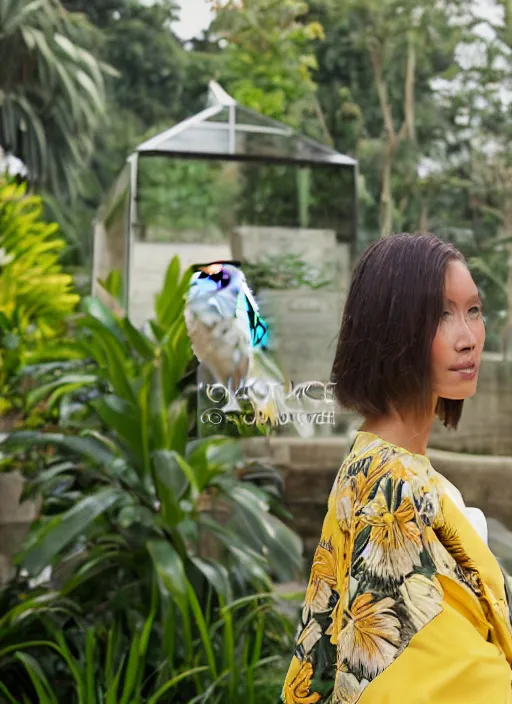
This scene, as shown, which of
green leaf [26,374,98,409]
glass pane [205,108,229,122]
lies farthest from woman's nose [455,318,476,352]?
glass pane [205,108,229,122]

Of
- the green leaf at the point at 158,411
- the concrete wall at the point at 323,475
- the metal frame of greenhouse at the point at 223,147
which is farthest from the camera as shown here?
the metal frame of greenhouse at the point at 223,147

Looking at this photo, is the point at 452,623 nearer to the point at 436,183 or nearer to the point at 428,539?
the point at 428,539

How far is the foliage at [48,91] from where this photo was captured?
8.65 feet

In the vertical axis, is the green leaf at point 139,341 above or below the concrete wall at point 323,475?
above

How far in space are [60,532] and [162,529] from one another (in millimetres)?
218

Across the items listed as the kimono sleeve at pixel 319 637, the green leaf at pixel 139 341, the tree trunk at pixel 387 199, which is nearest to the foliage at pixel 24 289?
the green leaf at pixel 139 341

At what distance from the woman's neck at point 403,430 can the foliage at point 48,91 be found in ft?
7.51

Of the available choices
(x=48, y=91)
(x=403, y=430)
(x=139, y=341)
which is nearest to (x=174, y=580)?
(x=139, y=341)

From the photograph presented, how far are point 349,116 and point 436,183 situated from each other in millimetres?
320

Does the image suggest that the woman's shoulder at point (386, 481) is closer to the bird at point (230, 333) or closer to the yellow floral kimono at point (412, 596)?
the yellow floral kimono at point (412, 596)

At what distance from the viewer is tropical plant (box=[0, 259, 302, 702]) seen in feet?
5.65

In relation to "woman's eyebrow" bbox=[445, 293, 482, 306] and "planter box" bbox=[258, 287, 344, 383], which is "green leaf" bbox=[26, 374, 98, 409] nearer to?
"planter box" bbox=[258, 287, 344, 383]

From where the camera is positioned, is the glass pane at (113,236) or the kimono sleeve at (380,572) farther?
the glass pane at (113,236)

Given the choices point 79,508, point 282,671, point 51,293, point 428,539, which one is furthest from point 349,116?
point 428,539
